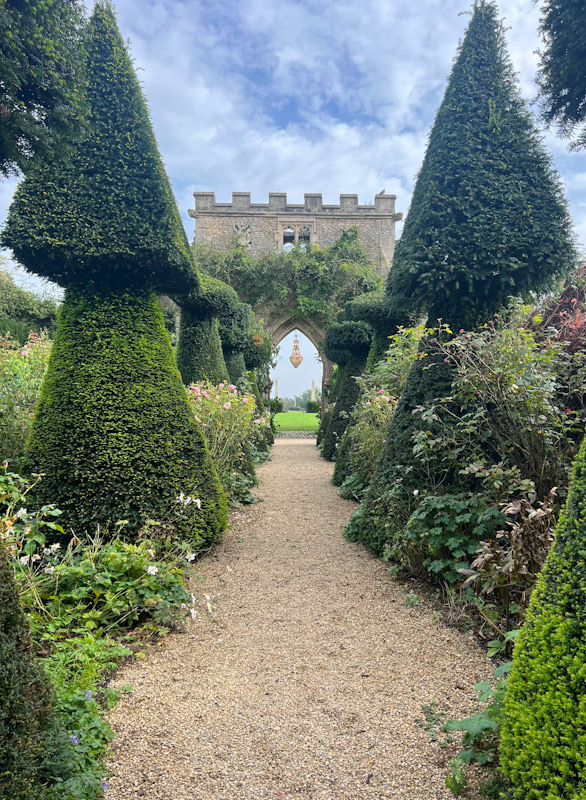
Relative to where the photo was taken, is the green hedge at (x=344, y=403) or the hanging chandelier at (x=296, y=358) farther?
the hanging chandelier at (x=296, y=358)

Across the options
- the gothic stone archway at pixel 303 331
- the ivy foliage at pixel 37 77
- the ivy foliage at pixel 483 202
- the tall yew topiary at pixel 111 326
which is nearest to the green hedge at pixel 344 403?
the ivy foliage at pixel 483 202

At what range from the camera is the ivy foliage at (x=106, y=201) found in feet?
12.2

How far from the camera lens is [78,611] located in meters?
2.65

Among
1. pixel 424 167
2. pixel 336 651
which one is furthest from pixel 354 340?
pixel 336 651

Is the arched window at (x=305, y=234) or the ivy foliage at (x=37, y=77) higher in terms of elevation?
the arched window at (x=305, y=234)

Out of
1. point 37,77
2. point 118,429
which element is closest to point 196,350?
point 118,429

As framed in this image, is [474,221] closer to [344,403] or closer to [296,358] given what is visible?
[344,403]

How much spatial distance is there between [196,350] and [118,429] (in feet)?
14.9

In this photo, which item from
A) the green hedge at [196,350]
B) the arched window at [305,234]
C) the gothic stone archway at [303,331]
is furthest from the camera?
the arched window at [305,234]

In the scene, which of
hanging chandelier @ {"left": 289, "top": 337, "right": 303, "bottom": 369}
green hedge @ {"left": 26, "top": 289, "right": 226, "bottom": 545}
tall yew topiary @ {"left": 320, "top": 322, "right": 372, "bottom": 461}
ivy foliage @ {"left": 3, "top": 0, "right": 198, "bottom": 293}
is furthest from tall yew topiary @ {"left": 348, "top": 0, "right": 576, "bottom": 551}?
hanging chandelier @ {"left": 289, "top": 337, "right": 303, "bottom": 369}

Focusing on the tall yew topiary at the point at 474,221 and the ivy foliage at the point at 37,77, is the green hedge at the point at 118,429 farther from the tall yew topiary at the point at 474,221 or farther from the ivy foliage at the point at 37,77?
the tall yew topiary at the point at 474,221

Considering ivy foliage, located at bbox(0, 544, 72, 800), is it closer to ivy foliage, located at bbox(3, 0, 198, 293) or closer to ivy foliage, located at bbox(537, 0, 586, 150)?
ivy foliage, located at bbox(3, 0, 198, 293)

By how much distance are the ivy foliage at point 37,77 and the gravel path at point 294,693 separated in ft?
9.22

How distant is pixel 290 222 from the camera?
20141 millimetres
